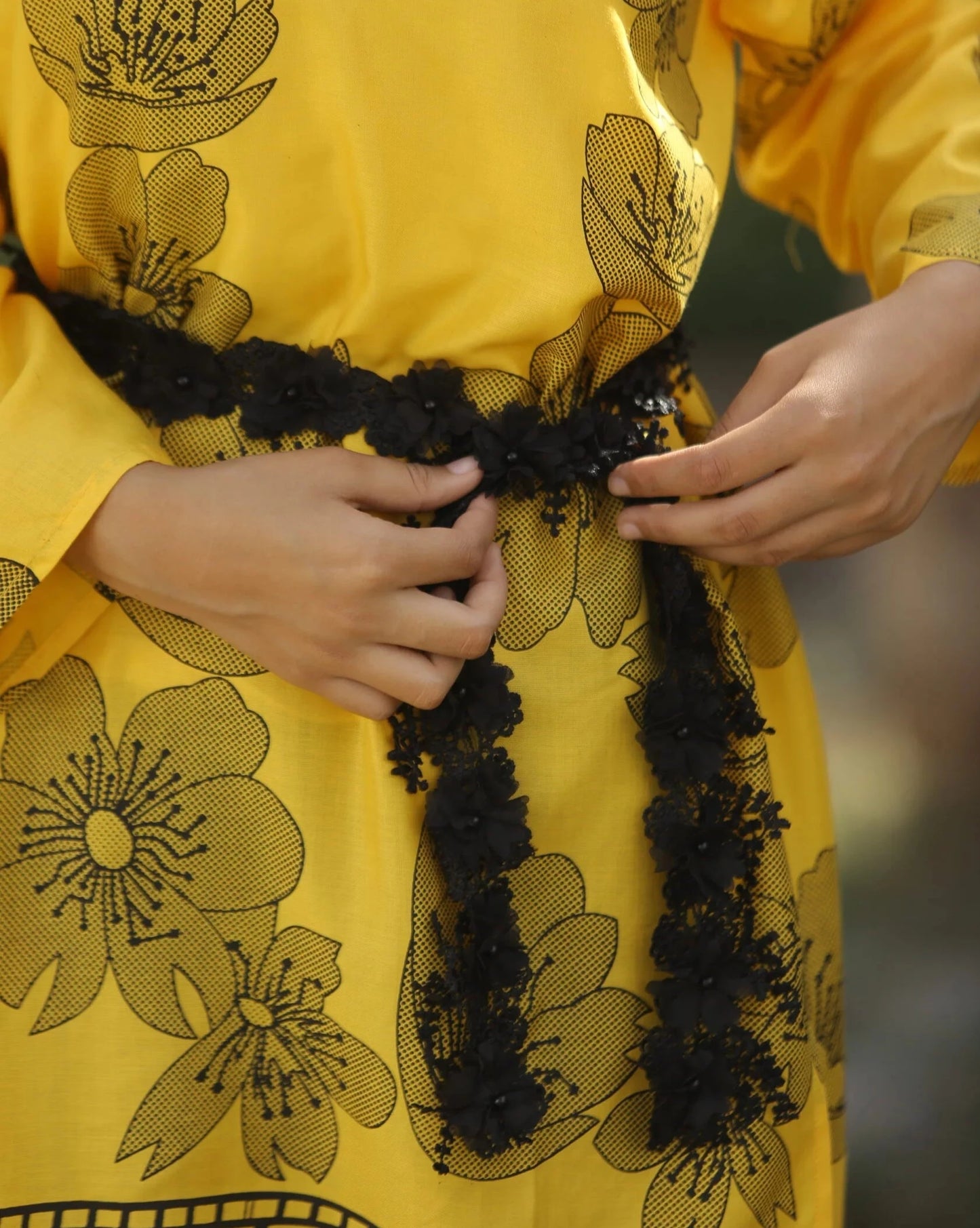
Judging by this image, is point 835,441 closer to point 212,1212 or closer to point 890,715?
point 212,1212

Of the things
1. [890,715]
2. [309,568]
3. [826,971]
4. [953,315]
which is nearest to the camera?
[309,568]

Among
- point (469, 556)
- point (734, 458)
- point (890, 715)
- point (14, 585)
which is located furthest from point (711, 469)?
point (890, 715)

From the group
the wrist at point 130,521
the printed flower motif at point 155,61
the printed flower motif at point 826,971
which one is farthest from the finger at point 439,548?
the printed flower motif at point 826,971

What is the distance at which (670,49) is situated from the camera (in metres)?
0.61

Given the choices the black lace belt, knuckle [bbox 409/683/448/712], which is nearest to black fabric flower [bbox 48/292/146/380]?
the black lace belt

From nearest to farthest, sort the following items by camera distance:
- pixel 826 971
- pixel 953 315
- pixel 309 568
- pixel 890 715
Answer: pixel 309 568
pixel 953 315
pixel 826 971
pixel 890 715

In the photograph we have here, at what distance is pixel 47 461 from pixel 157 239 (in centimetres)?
13

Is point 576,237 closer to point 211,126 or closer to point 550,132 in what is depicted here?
point 550,132

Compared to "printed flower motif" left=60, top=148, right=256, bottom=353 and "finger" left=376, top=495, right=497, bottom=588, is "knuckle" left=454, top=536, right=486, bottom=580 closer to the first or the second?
"finger" left=376, top=495, right=497, bottom=588

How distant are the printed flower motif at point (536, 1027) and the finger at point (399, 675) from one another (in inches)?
3.1

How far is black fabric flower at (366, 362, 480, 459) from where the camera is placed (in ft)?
1.77

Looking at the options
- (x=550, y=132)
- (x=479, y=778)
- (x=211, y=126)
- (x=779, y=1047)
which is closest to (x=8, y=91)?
(x=211, y=126)

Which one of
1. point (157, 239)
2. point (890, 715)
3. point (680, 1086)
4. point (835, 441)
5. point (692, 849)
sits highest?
point (157, 239)

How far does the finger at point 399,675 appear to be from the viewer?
0.51 meters
